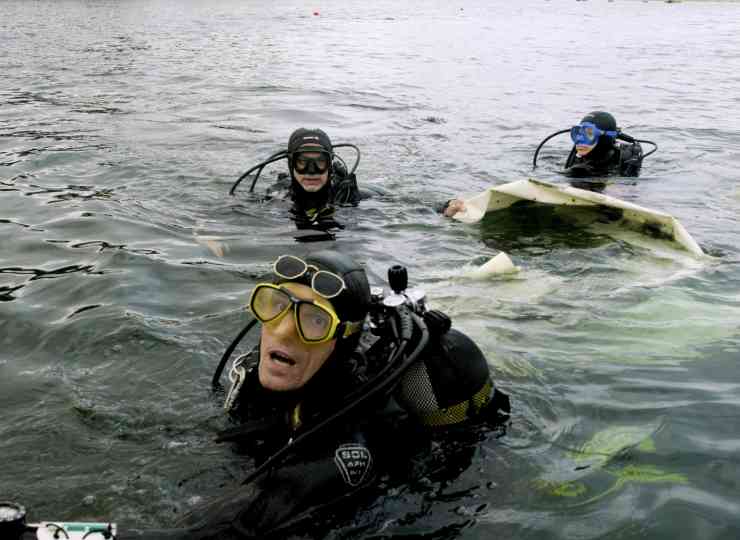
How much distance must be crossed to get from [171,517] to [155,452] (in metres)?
0.49

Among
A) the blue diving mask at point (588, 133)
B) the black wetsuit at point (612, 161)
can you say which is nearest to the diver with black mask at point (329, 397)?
the blue diving mask at point (588, 133)

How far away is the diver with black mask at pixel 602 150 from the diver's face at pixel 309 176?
3185 mm

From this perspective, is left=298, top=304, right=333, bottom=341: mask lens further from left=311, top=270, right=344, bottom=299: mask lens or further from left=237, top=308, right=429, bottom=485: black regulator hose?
left=237, top=308, right=429, bottom=485: black regulator hose

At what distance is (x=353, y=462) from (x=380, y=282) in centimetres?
303

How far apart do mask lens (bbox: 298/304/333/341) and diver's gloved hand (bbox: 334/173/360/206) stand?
15.2ft

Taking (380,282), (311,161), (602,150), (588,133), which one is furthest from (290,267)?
(602,150)

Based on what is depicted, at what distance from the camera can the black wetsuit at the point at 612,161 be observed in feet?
29.7

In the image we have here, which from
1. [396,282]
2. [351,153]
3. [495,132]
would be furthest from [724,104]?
[396,282]

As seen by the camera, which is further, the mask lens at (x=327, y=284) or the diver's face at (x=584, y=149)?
the diver's face at (x=584, y=149)

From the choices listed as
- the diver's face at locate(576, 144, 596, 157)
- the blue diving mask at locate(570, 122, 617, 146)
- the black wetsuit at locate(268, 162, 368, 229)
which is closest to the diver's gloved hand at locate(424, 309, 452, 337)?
the black wetsuit at locate(268, 162, 368, 229)

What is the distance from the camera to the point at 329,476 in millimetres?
2725

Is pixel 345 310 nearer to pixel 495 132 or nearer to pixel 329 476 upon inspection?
pixel 329 476

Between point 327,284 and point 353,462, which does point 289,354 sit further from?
point 353,462

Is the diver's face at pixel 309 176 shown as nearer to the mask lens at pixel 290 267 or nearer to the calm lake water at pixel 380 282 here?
the calm lake water at pixel 380 282
